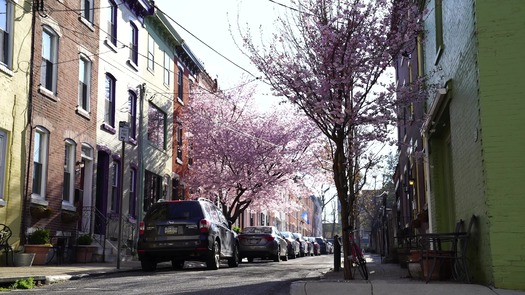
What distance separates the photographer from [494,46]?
9180mm

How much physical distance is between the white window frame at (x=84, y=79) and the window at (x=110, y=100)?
1573 millimetres

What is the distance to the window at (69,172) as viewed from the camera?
19609 mm

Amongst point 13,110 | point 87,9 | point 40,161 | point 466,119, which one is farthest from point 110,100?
point 466,119

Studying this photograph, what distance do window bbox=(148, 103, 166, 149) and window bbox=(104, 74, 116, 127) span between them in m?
4.16

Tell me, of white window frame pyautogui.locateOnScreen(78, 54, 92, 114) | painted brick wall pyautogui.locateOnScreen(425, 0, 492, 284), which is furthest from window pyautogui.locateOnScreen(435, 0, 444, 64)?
white window frame pyautogui.locateOnScreen(78, 54, 92, 114)

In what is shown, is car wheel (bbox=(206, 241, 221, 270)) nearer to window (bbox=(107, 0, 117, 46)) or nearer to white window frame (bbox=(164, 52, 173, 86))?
window (bbox=(107, 0, 117, 46))

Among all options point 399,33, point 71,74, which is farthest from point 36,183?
point 399,33

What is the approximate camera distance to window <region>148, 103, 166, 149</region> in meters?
27.8

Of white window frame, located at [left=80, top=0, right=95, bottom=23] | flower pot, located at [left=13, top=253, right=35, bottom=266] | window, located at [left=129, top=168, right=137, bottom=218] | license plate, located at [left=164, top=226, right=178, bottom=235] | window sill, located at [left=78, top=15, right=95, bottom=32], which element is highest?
white window frame, located at [left=80, top=0, right=95, bottom=23]

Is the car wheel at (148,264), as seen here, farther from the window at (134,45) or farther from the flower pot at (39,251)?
the window at (134,45)

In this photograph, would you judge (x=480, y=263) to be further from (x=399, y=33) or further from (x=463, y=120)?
(x=399, y=33)

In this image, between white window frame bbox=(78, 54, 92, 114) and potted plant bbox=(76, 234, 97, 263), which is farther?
white window frame bbox=(78, 54, 92, 114)

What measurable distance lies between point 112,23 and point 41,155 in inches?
288

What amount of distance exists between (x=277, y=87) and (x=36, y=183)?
812cm
